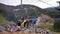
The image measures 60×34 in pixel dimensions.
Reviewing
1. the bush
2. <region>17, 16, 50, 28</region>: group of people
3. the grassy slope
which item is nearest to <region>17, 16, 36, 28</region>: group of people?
<region>17, 16, 50, 28</region>: group of people

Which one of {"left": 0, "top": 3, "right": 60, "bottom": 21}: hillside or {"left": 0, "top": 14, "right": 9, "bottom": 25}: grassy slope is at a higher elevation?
{"left": 0, "top": 3, "right": 60, "bottom": 21}: hillside

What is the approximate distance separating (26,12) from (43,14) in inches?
11.7

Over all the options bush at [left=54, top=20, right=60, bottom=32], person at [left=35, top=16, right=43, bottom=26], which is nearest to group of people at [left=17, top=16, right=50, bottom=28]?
person at [left=35, top=16, right=43, bottom=26]

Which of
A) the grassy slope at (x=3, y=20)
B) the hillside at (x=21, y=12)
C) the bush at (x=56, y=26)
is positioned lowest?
the bush at (x=56, y=26)

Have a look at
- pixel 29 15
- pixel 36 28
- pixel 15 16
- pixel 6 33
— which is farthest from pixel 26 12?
pixel 6 33

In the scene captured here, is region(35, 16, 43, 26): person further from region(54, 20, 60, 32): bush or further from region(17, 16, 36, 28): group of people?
region(54, 20, 60, 32): bush

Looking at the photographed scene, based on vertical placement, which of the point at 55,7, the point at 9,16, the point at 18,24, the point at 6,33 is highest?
the point at 55,7

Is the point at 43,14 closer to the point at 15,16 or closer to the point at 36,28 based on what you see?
the point at 36,28

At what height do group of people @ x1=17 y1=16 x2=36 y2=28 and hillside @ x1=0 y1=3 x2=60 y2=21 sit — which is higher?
hillside @ x1=0 y1=3 x2=60 y2=21

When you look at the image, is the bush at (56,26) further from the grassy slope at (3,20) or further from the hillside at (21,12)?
the grassy slope at (3,20)

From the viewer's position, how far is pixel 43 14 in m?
2.01

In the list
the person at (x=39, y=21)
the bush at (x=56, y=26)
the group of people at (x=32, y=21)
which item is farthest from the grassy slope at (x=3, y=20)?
the bush at (x=56, y=26)

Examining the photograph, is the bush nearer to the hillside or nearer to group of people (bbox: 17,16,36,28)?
the hillside

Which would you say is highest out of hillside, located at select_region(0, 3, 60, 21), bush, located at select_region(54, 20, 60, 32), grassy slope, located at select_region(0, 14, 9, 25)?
hillside, located at select_region(0, 3, 60, 21)
